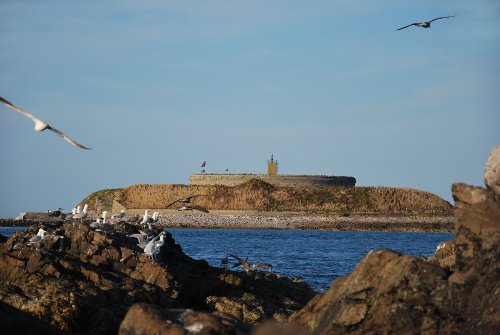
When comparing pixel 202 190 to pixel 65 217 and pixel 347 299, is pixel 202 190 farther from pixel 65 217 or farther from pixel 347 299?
pixel 347 299

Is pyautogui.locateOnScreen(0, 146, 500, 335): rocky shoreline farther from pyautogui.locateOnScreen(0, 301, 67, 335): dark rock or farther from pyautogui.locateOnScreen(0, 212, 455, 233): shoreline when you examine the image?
pyautogui.locateOnScreen(0, 212, 455, 233): shoreline

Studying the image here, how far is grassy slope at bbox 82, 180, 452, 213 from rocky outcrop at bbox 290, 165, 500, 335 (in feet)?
267

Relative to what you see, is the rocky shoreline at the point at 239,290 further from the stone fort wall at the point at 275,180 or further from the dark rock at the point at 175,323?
the stone fort wall at the point at 275,180

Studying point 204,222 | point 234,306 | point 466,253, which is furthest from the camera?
point 204,222

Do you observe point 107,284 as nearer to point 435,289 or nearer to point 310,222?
point 435,289

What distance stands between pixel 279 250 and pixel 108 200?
58.3m

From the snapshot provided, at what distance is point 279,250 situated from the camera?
148 ft

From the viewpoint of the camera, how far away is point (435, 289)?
844cm

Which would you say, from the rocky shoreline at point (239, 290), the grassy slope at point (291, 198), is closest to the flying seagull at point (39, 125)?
the rocky shoreline at point (239, 290)

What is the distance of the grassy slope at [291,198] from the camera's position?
304 feet

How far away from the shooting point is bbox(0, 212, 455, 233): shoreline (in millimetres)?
83188

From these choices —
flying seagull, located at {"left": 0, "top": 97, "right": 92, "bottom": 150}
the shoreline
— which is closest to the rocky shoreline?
flying seagull, located at {"left": 0, "top": 97, "right": 92, "bottom": 150}

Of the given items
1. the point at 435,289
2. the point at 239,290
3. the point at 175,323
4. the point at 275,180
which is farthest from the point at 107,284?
the point at 275,180

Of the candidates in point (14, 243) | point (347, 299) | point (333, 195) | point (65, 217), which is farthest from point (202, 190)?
point (347, 299)
